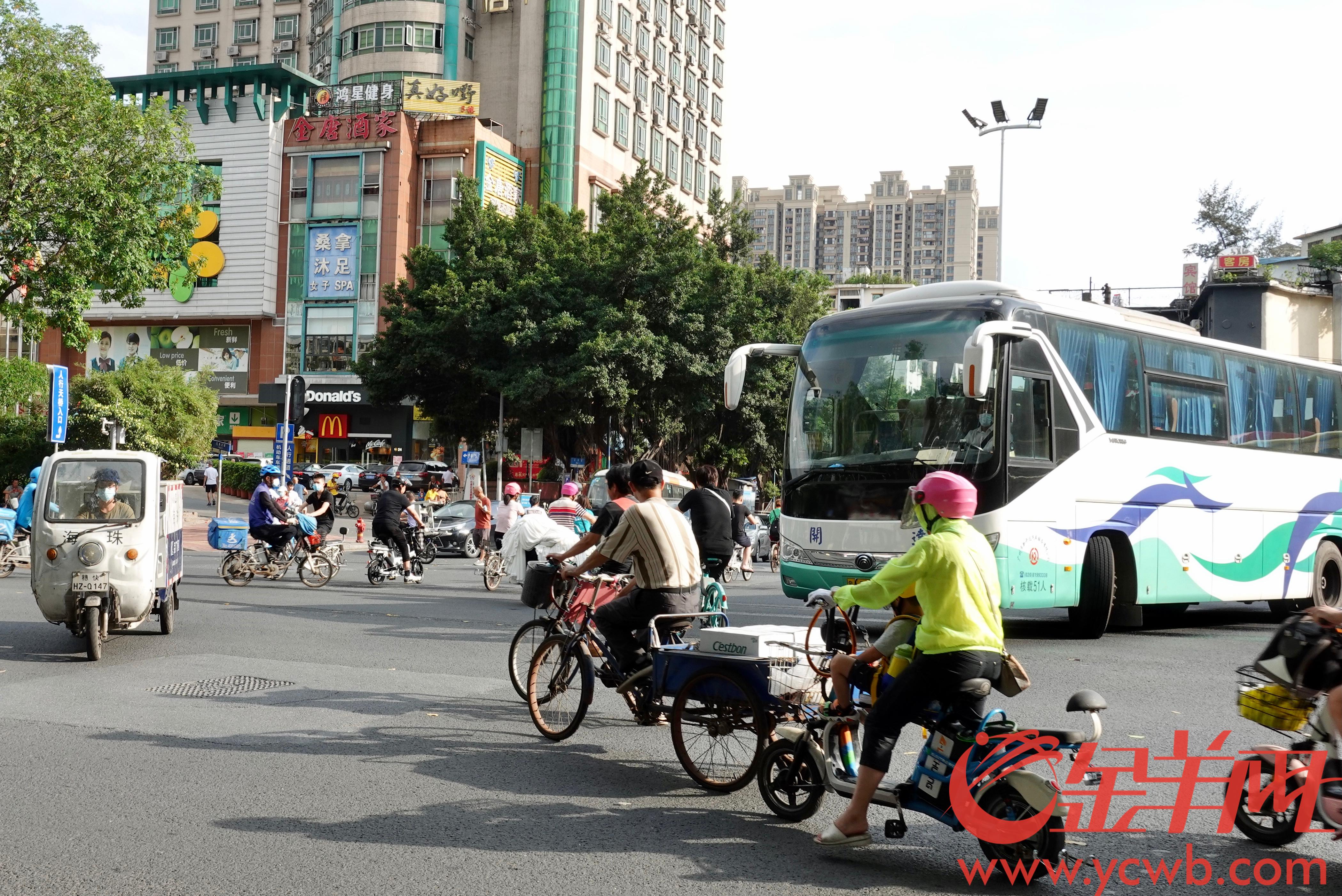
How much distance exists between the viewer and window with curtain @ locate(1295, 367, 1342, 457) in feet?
50.4

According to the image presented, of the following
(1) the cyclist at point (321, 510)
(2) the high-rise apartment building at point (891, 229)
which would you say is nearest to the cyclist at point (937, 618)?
(1) the cyclist at point (321, 510)

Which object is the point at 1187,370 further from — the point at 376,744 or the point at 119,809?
the point at 119,809

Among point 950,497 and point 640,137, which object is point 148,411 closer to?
point 640,137

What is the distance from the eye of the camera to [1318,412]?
51.5 ft

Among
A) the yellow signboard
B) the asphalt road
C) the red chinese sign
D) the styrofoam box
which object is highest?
the yellow signboard

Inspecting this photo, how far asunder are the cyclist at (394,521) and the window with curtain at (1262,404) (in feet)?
38.1

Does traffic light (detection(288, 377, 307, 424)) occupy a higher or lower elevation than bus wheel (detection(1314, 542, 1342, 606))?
higher

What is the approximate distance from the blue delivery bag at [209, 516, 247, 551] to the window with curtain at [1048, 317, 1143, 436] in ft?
41.2

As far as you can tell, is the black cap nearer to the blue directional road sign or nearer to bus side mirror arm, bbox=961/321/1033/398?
bus side mirror arm, bbox=961/321/1033/398

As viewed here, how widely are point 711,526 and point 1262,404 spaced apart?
24.1ft

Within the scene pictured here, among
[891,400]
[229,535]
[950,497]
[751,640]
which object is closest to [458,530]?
[229,535]

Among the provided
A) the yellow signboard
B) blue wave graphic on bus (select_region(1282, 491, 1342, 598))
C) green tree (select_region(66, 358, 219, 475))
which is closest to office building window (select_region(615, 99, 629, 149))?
the yellow signboard

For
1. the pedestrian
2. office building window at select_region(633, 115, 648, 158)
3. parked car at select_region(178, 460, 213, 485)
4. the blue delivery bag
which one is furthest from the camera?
office building window at select_region(633, 115, 648, 158)

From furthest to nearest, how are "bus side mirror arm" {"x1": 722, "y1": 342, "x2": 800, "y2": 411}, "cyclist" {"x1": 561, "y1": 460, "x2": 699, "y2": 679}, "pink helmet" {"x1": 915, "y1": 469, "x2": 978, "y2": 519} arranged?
"bus side mirror arm" {"x1": 722, "y1": 342, "x2": 800, "y2": 411}
"cyclist" {"x1": 561, "y1": 460, "x2": 699, "y2": 679}
"pink helmet" {"x1": 915, "y1": 469, "x2": 978, "y2": 519}
